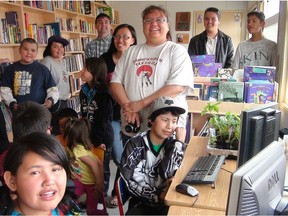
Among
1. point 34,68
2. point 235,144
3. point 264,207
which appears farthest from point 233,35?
point 264,207

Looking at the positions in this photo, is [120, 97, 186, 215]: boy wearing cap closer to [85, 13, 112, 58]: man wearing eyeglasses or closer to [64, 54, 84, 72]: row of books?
[85, 13, 112, 58]: man wearing eyeglasses

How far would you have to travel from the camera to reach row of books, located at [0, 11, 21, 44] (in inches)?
133

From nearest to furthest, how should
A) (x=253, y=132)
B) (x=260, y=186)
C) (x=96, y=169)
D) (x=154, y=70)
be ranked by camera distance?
(x=260, y=186) < (x=253, y=132) < (x=154, y=70) < (x=96, y=169)

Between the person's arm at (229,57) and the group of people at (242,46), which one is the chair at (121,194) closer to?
the group of people at (242,46)

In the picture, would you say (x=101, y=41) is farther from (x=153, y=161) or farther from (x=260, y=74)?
(x=153, y=161)

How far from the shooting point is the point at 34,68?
2.88 meters

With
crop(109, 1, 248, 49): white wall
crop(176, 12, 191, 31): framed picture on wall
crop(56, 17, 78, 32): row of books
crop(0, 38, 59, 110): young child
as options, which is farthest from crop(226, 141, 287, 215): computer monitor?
crop(176, 12, 191, 31): framed picture on wall

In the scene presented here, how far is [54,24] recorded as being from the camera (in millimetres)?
4398

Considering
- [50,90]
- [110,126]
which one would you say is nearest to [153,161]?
[110,126]

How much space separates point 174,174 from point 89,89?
1171mm

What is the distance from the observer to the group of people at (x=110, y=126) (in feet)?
3.34

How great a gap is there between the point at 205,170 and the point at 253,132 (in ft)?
1.26

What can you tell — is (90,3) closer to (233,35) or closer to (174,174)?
(233,35)

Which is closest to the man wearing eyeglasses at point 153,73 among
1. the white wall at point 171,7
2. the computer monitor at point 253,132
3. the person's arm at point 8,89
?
the computer monitor at point 253,132
